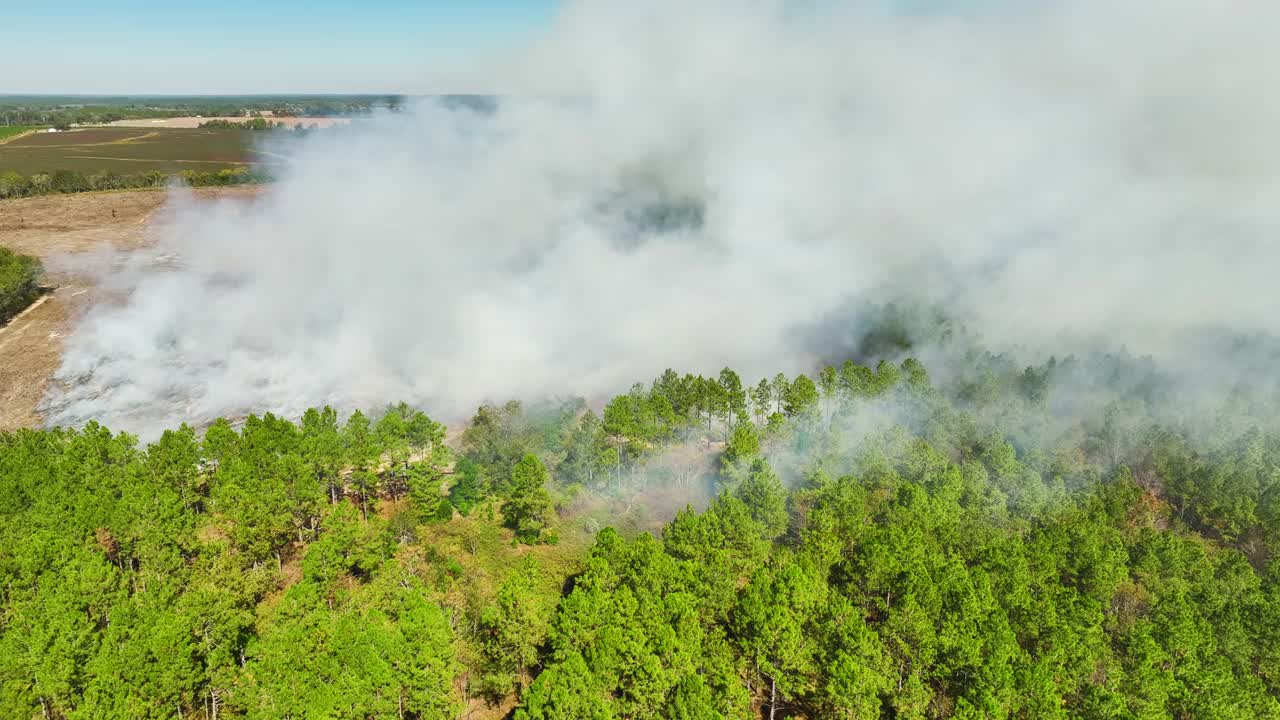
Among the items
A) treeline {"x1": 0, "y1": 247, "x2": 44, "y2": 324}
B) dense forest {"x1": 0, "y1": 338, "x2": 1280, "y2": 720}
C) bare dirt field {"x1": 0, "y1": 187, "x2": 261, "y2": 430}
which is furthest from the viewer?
treeline {"x1": 0, "y1": 247, "x2": 44, "y2": 324}

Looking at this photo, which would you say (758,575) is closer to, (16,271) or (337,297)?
(337,297)

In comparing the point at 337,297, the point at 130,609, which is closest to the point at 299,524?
the point at 130,609

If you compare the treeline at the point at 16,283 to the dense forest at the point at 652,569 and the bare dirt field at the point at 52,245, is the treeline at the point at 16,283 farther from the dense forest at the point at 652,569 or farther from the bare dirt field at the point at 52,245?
the dense forest at the point at 652,569

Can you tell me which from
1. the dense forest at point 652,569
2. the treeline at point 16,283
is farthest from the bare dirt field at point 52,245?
the dense forest at point 652,569

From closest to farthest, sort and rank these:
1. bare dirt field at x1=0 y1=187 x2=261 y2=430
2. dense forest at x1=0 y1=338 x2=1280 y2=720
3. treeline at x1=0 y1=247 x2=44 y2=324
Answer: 1. dense forest at x1=0 y1=338 x2=1280 y2=720
2. bare dirt field at x1=0 y1=187 x2=261 y2=430
3. treeline at x1=0 y1=247 x2=44 y2=324

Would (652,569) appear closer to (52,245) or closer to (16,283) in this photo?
(16,283)

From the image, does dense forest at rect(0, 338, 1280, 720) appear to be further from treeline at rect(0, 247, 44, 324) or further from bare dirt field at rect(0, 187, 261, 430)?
A: treeline at rect(0, 247, 44, 324)

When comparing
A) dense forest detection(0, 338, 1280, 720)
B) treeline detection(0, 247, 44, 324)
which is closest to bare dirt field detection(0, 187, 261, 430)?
treeline detection(0, 247, 44, 324)
